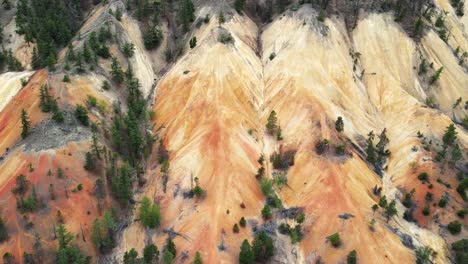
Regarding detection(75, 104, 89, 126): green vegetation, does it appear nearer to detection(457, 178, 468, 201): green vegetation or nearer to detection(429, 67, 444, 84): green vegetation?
detection(457, 178, 468, 201): green vegetation

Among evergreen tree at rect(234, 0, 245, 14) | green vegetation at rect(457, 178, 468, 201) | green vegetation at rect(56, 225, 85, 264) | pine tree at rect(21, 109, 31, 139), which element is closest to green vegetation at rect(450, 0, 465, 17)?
evergreen tree at rect(234, 0, 245, 14)

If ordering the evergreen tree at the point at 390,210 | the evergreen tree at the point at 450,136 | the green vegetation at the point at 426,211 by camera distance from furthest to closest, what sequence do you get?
the evergreen tree at the point at 450,136 → the green vegetation at the point at 426,211 → the evergreen tree at the point at 390,210

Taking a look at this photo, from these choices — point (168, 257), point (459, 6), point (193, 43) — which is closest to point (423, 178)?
point (168, 257)

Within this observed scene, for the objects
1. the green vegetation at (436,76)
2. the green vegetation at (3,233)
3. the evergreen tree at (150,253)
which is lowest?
the green vegetation at (3,233)

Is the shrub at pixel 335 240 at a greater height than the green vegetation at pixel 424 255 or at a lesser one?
lesser

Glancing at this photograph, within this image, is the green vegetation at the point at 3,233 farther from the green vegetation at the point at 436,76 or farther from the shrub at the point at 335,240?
the green vegetation at the point at 436,76

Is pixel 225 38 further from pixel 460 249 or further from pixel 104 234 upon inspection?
pixel 460 249

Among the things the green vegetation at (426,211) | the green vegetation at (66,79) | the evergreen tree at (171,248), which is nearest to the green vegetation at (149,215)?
the evergreen tree at (171,248)
